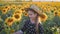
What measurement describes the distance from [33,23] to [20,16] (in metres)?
0.14

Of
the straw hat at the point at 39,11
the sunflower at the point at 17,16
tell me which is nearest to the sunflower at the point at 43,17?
the straw hat at the point at 39,11

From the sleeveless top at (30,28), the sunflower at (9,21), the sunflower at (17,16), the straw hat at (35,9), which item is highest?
the straw hat at (35,9)

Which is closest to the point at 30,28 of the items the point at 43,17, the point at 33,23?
the point at 33,23

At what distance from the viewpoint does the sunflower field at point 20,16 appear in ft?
4.70

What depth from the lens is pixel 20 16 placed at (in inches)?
57.6

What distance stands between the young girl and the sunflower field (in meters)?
0.04

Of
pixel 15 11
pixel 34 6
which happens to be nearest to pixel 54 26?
pixel 34 6

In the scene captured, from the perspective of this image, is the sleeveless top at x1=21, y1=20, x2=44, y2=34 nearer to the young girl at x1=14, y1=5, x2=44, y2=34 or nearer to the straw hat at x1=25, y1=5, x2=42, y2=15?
the young girl at x1=14, y1=5, x2=44, y2=34

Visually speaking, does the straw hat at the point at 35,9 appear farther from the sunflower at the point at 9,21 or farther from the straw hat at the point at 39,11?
the sunflower at the point at 9,21

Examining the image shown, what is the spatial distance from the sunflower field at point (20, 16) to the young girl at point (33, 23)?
4 cm

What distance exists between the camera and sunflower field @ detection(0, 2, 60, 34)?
4.70ft

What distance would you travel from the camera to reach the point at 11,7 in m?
1.51

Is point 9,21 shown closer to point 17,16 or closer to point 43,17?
point 17,16

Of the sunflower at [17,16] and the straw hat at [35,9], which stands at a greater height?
the straw hat at [35,9]
